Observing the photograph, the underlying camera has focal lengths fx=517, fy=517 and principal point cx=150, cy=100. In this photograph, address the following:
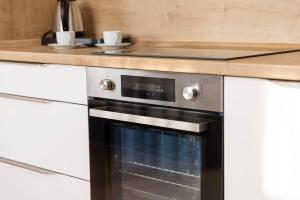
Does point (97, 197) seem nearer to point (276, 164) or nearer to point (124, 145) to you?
point (124, 145)

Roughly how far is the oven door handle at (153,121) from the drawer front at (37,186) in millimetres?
321

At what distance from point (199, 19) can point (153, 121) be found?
73 centimetres

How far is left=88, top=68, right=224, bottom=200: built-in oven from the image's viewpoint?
1594mm

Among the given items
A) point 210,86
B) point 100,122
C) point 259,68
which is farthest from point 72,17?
point 259,68

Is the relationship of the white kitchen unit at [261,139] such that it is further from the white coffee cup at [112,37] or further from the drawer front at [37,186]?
the white coffee cup at [112,37]

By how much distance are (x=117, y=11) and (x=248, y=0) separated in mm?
729

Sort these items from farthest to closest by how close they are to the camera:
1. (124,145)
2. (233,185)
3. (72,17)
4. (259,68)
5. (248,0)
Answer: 1. (72,17)
2. (248,0)
3. (124,145)
4. (233,185)
5. (259,68)

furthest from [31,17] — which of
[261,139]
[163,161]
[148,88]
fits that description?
[261,139]

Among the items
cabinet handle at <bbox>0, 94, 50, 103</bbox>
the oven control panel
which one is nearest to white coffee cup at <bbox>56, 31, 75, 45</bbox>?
cabinet handle at <bbox>0, 94, 50, 103</bbox>

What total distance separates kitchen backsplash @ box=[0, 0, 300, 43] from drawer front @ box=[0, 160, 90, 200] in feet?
2.28

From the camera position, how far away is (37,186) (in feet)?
7.34

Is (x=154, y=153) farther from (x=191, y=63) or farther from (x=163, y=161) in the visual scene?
(x=191, y=63)

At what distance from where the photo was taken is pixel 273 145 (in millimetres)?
1449

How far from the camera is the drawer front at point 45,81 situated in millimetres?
1984
